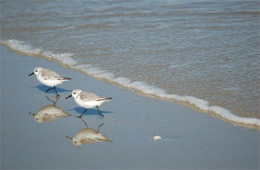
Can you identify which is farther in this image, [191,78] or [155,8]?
[155,8]

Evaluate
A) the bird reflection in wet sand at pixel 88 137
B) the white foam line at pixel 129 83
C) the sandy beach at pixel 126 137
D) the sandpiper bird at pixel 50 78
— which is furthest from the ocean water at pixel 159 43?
the bird reflection in wet sand at pixel 88 137

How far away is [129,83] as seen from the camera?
300 inches

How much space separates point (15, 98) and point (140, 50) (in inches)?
120

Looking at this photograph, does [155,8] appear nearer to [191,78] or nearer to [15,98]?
[191,78]

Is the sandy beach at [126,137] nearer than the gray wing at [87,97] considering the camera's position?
Answer: Yes

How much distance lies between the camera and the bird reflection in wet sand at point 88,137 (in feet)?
18.7

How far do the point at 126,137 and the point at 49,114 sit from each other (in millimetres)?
1407

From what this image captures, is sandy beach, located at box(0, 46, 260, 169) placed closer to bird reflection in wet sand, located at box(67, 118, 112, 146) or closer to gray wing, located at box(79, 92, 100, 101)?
bird reflection in wet sand, located at box(67, 118, 112, 146)

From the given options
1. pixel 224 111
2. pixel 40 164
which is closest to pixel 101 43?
pixel 224 111

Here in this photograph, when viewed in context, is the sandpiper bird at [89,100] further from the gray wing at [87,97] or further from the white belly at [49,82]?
the white belly at [49,82]

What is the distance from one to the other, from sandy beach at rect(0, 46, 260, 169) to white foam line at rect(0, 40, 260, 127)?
0.56ft

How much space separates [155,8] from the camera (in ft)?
42.0

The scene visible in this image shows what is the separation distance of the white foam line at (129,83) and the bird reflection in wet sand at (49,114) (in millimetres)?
1294

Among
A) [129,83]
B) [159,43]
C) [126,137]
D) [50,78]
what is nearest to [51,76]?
[50,78]
